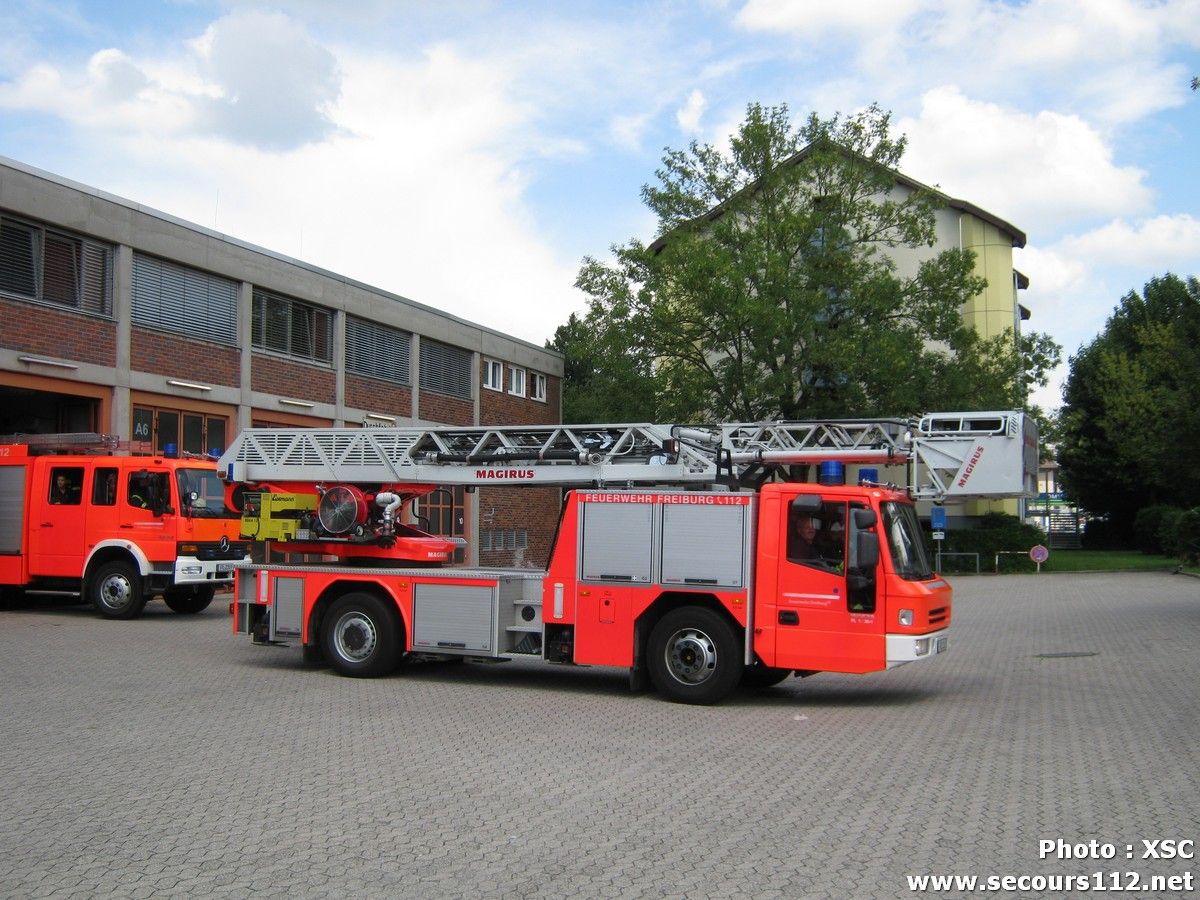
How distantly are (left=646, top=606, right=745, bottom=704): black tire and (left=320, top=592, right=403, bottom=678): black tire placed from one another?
312 cm

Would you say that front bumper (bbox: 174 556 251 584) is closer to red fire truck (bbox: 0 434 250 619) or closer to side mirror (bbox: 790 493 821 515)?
red fire truck (bbox: 0 434 250 619)

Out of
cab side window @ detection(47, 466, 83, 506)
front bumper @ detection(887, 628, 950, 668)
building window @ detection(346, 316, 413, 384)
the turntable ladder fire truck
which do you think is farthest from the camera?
building window @ detection(346, 316, 413, 384)

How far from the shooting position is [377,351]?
33.6m

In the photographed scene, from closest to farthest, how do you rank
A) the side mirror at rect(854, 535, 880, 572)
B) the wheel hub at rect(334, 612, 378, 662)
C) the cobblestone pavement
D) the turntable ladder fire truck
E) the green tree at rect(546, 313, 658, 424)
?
the cobblestone pavement
the side mirror at rect(854, 535, 880, 572)
the turntable ladder fire truck
the wheel hub at rect(334, 612, 378, 662)
the green tree at rect(546, 313, 658, 424)

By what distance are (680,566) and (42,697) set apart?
6.35 metres

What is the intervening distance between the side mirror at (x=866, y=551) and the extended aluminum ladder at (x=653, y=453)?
1.54 metres

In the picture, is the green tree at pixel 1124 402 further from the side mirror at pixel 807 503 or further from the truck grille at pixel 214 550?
the side mirror at pixel 807 503

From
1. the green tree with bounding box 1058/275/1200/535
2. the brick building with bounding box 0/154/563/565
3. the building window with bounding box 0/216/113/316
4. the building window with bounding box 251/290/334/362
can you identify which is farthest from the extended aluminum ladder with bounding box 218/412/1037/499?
the green tree with bounding box 1058/275/1200/535

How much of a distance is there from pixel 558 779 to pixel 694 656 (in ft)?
12.5

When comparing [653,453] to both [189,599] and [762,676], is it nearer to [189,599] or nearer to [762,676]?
[762,676]

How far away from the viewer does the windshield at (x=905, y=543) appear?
1157cm

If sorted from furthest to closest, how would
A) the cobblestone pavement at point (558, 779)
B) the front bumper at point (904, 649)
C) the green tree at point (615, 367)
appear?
the green tree at point (615, 367)
the front bumper at point (904, 649)
the cobblestone pavement at point (558, 779)

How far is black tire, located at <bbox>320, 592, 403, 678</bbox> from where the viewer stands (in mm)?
13258

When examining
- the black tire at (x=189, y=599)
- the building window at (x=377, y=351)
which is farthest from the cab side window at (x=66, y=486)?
the building window at (x=377, y=351)
